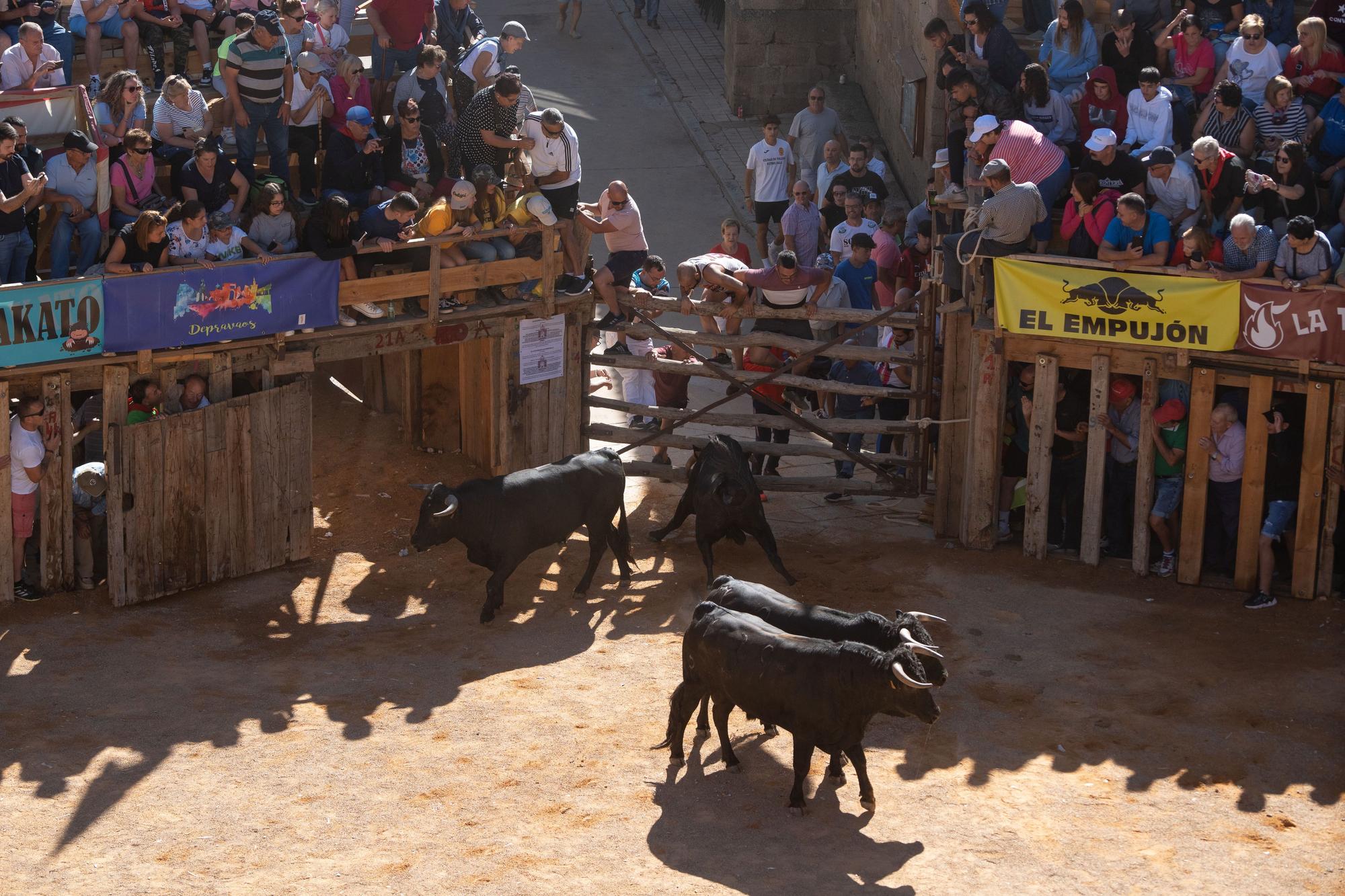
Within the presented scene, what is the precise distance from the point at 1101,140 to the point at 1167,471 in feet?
10.2

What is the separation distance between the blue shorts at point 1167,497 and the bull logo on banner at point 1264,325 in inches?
57.4

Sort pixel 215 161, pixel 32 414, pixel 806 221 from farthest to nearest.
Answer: pixel 806 221 < pixel 215 161 < pixel 32 414

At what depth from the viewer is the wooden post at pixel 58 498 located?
45.7ft

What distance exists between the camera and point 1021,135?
15.6 meters

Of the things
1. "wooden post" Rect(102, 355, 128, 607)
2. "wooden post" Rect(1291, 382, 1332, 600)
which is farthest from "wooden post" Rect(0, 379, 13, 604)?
"wooden post" Rect(1291, 382, 1332, 600)

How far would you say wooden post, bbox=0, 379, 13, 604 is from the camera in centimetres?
1364

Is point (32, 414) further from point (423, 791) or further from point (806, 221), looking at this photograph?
point (806, 221)

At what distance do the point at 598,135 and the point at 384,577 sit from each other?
1175cm

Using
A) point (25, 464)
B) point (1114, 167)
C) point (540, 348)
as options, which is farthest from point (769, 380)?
point (25, 464)

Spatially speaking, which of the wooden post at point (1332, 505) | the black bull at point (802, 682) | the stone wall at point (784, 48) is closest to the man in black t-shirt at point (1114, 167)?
the wooden post at point (1332, 505)

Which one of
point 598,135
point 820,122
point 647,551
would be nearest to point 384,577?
point 647,551

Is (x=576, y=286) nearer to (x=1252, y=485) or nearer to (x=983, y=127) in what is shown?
(x=983, y=127)

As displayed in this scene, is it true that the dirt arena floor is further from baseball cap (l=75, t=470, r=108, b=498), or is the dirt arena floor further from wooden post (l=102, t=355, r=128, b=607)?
baseball cap (l=75, t=470, r=108, b=498)

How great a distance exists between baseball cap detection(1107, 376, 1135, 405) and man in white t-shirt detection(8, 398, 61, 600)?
9.35 metres
